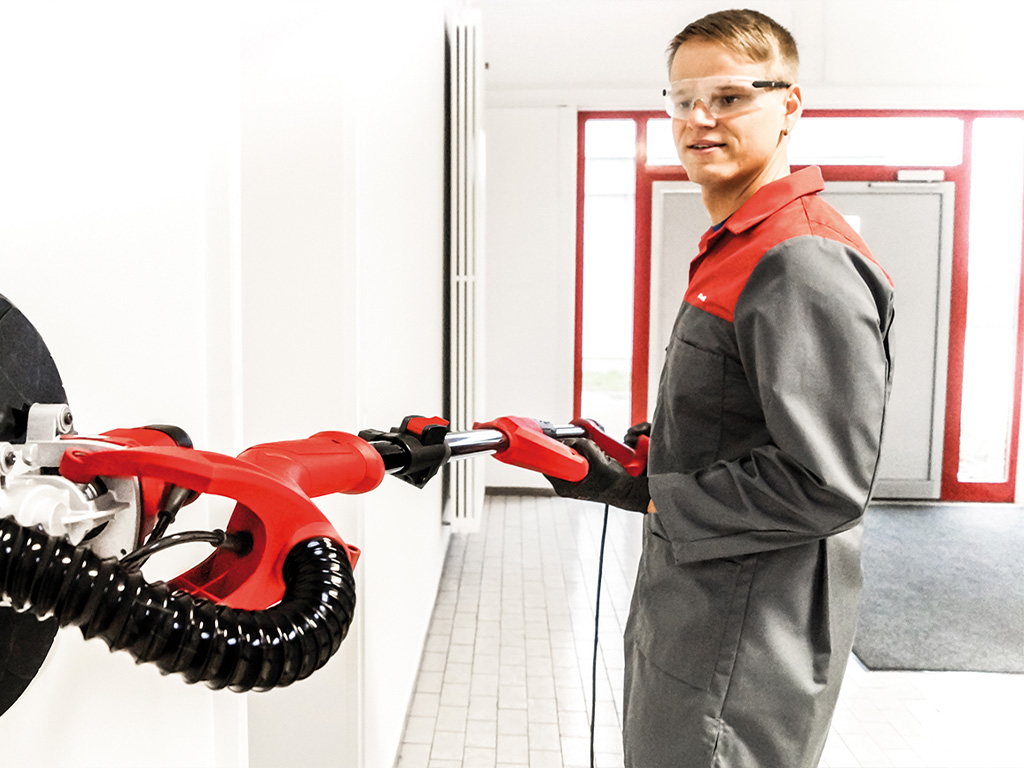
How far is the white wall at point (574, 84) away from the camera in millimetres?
4680

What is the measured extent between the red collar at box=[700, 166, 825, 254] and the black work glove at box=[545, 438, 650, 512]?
0.38 m

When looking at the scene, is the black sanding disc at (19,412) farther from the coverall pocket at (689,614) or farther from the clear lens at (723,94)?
the clear lens at (723,94)

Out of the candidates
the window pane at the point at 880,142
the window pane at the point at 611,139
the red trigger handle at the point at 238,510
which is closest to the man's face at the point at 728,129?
the red trigger handle at the point at 238,510

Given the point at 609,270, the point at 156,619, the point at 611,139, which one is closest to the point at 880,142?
the point at 611,139

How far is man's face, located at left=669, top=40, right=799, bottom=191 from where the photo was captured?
104 centimetres

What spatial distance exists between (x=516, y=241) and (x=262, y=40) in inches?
147

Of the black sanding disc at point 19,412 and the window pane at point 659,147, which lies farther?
the window pane at point 659,147

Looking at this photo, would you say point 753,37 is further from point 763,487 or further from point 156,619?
point 156,619

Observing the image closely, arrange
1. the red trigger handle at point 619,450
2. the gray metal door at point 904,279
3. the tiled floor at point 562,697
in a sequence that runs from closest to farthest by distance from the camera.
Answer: the red trigger handle at point 619,450, the tiled floor at point 562,697, the gray metal door at point 904,279

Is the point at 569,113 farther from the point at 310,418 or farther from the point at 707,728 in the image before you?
the point at 707,728

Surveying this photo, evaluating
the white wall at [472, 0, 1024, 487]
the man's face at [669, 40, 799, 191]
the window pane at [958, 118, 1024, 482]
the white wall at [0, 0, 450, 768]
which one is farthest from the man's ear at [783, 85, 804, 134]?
the window pane at [958, 118, 1024, 482]

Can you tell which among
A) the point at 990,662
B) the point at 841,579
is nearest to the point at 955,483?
the point at 990,662

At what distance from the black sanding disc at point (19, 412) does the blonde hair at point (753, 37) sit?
94 cm

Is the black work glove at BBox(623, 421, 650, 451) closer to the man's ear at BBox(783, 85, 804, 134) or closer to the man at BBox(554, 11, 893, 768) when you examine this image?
the man at BBox(554, 11, 893, 768)
